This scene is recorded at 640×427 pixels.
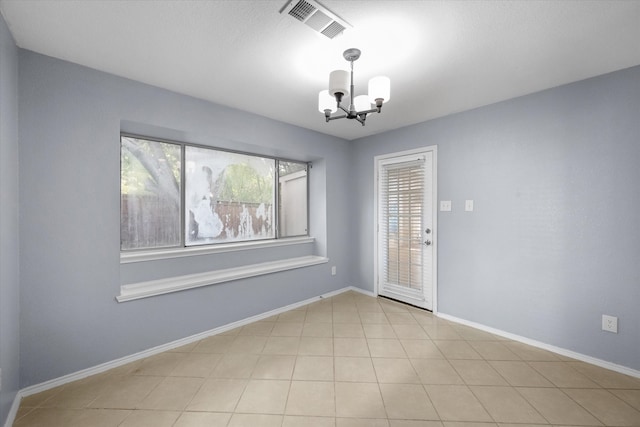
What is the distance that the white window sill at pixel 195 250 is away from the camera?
8.15 feet

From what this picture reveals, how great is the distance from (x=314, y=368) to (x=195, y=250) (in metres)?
1.68

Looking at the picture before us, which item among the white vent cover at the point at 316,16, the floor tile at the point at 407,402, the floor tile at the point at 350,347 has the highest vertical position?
the white vent cover at the point at 316,16

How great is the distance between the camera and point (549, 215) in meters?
2.46

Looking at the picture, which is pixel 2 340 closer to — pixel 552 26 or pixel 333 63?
pixel 333 63

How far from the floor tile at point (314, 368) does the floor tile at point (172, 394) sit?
74 centimetres

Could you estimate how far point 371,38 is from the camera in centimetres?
174

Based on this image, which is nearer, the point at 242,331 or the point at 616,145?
the point at 616,145

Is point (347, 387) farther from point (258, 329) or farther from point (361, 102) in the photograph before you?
point (361, 102)

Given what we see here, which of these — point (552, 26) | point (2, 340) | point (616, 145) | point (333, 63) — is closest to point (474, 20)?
point (552, 26)

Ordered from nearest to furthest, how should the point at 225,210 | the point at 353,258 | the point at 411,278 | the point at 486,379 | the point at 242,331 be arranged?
the point at 486,379 < the point at 242,331 < the point at 225,210 < the point at 411,278 < the point at 353,258

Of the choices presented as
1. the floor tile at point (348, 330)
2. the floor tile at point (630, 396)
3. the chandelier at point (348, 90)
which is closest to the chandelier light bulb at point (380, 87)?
the chandelier at point (348, 90)

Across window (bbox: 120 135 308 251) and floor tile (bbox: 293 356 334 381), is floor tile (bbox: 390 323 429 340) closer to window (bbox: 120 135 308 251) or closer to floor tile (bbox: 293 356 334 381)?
floor tile (bbox: 293 356 334 381)

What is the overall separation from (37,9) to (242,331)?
2865 millimetres

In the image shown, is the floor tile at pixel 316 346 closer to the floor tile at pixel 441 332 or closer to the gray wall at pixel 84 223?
the gray wall at pixel 84 223
